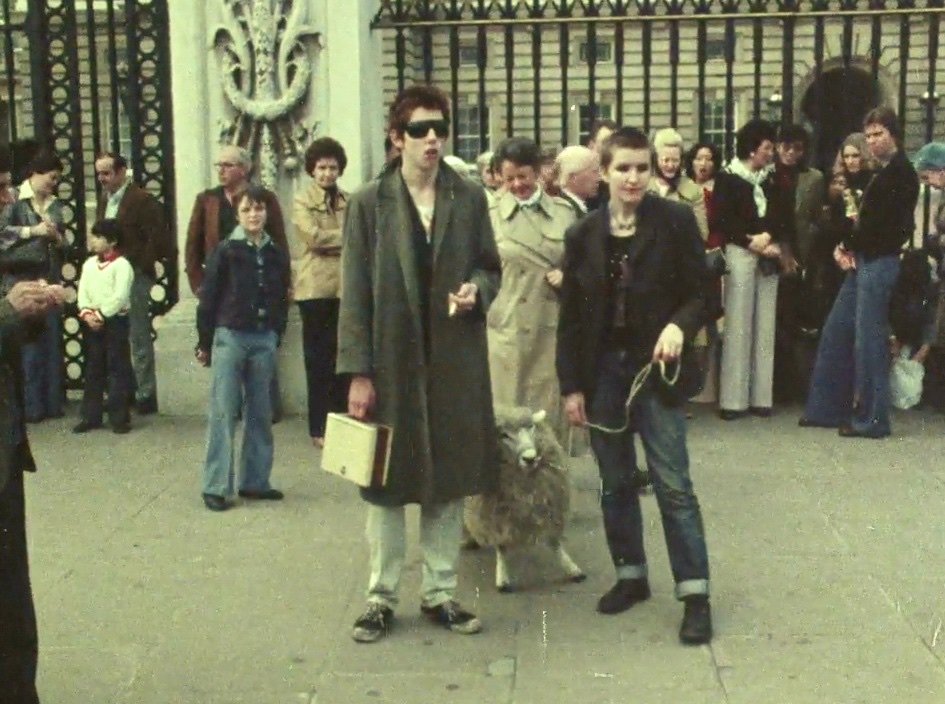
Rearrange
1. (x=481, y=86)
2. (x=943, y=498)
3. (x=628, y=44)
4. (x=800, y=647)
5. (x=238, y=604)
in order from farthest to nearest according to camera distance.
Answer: (x=628, y=44) → (x=481, y=86) → (x=943, y=498) → (x=238, y=604) → (x=800, y=647)

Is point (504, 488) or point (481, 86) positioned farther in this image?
point (481, 86)

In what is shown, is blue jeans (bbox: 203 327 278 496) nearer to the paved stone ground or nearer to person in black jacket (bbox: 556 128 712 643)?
the paved stone ground

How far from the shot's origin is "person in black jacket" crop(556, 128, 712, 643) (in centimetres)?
512

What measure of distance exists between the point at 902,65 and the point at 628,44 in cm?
1904

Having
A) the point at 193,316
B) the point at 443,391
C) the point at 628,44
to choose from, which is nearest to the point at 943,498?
the point at 443,391

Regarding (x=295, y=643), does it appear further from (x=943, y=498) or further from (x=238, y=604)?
(x=943, y=498)

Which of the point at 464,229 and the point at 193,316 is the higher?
the point at 464,229

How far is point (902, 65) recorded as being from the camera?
9547mm

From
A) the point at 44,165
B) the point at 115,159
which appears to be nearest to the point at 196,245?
the point at 115,159

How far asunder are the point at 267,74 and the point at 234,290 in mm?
2721

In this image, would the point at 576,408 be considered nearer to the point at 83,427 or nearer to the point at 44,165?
the point at 83,427

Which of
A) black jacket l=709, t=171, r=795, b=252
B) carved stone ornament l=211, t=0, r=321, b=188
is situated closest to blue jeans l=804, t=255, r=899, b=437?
black jacket l=709, t=171, r=795, b=252

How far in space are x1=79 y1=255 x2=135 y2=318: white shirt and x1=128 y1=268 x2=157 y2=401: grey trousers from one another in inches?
14.9

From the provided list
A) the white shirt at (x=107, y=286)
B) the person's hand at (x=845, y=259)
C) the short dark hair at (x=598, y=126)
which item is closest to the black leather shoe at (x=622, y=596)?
the short dark hair at (x=598, y=126)
